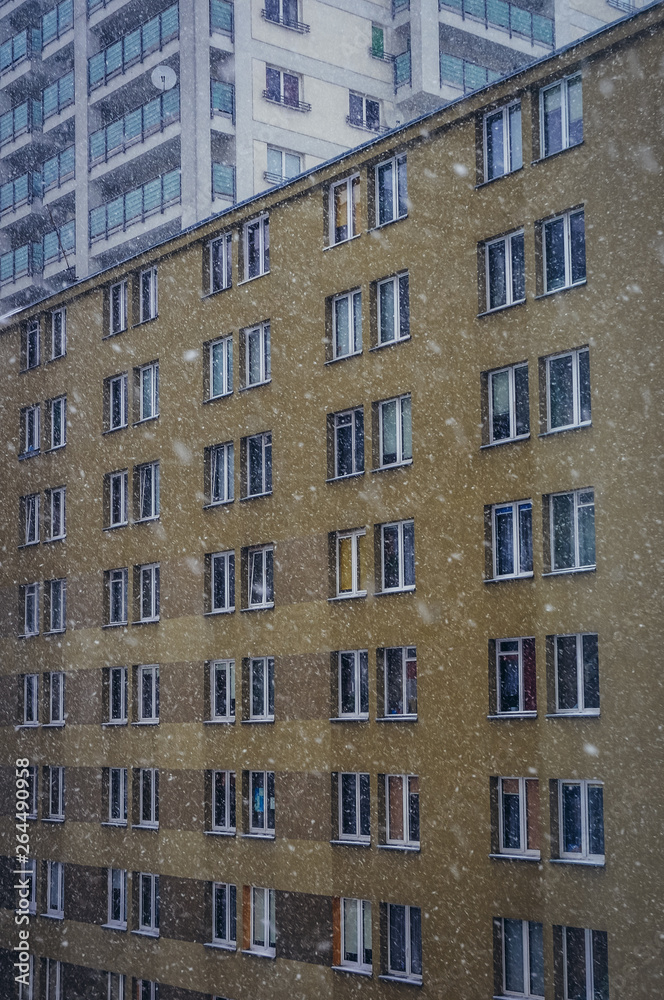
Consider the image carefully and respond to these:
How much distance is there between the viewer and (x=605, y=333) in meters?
22.5

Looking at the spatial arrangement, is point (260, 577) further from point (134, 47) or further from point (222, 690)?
point (134, 47)

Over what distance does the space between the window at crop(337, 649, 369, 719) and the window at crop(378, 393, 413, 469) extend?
4.04 m

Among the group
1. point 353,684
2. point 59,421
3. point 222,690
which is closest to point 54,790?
point 222,690

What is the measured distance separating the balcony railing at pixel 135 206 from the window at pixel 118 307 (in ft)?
36.2

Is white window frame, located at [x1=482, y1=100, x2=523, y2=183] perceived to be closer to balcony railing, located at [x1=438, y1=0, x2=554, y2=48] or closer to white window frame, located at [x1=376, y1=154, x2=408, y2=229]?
white window frame, located at [x1=376, y1=154, x2=408, y2=229]

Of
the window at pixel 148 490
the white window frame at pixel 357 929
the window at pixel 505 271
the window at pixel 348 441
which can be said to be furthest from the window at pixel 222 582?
the window at pixel 505 271

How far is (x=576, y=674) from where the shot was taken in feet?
74.1

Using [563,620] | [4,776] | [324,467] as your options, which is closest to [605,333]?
[563,620]

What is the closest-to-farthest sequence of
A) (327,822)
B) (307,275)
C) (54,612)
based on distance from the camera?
(327,822), (307,275), (54,612)

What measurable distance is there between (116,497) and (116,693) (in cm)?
522

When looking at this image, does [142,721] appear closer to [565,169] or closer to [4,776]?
[4,776]

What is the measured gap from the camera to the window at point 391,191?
26.9m

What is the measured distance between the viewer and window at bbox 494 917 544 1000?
2238 centimetres

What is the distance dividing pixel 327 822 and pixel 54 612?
1289cm
